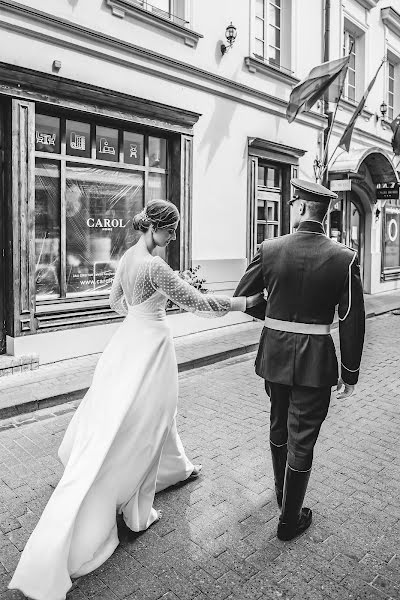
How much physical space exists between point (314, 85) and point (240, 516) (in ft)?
29.3

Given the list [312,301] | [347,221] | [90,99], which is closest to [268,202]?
[347,221]

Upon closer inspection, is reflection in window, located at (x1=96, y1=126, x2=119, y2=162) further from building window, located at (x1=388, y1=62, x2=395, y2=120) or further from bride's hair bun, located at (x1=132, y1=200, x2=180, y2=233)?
building window, located at (x1=388, y1=62, x2=395, y2=120)

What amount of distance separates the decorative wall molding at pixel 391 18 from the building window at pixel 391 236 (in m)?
5.01

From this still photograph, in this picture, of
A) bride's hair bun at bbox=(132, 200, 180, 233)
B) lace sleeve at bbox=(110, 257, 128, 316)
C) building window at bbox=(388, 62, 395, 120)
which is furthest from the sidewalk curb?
Answer: building window at bbox=(388, 62, 395, 120)

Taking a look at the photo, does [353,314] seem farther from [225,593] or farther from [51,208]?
[51,208]

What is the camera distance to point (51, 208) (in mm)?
7055

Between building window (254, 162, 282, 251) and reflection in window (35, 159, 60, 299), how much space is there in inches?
178

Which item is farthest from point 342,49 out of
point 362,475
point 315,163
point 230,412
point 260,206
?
point 362,475

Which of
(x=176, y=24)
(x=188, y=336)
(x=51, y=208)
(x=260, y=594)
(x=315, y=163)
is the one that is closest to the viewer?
(x=260, y=594)

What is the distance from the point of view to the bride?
8.70 ft

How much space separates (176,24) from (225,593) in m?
8.02

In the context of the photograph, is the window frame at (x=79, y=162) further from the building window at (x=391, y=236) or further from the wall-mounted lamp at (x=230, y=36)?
the building window at (x=391, y=236)

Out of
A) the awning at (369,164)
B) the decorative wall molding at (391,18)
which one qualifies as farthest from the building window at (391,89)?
the awning at (369,164)

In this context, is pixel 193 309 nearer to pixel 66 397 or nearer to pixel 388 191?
pixel 66 397
